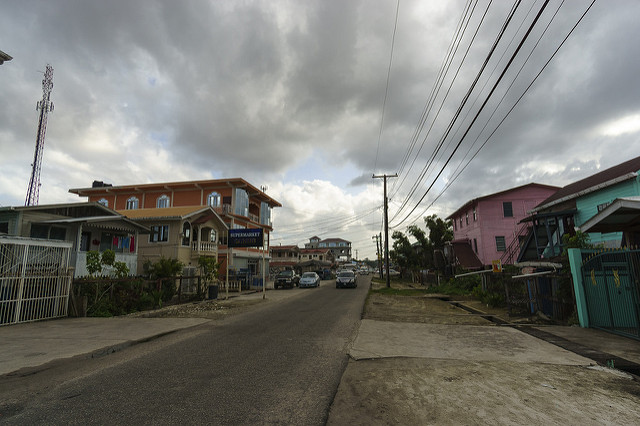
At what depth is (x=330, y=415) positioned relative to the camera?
392 centimetres

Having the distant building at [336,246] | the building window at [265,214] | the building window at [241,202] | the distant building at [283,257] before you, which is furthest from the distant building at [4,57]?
the distant building at [336,246]

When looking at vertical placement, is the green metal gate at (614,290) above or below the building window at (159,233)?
below

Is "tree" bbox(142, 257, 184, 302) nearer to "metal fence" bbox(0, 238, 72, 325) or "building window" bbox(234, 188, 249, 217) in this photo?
"metal fence" bbox(0, 238, 72, 325)

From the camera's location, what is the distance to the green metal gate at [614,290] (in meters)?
7.77

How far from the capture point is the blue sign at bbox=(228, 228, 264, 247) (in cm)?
2326

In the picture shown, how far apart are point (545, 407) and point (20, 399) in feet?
23.3

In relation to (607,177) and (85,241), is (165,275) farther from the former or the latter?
(607,177)

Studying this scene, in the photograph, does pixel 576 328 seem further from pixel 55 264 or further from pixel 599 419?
pixel 55 264

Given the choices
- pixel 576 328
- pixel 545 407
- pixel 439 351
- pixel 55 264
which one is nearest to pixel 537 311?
pixel 576 328

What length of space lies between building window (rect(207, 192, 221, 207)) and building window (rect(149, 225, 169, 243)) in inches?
487

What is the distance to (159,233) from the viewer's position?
81.8ft

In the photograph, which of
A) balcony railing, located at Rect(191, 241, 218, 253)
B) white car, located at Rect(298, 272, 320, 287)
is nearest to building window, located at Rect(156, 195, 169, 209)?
balcony railing, located at Rect(191, 241, 218, 253)

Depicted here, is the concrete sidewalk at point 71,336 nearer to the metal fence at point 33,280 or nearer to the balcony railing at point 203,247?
the metal fence at point 33,280

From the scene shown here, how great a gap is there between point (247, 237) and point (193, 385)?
738 inches
